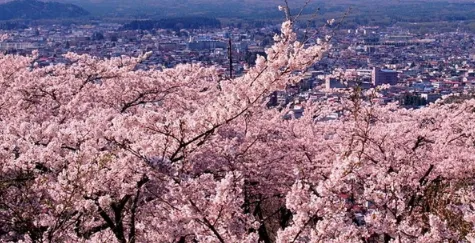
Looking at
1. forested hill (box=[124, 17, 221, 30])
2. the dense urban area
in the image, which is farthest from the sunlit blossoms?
forested hill (box=[124, 17, 221, 30])

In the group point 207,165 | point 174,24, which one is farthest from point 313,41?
point 174,24

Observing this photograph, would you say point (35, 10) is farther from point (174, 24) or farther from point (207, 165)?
point (207, 165)

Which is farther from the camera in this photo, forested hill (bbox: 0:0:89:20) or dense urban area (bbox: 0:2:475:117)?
forested hill (bbox: 0:0:89:20)

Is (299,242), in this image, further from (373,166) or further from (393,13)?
(393,13)

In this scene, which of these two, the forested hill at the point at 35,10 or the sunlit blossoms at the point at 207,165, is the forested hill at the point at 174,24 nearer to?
the forested hill at the point at 35,10

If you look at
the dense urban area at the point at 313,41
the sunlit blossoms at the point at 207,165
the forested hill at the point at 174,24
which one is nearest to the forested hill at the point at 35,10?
the dense urban area at the point at 313,41

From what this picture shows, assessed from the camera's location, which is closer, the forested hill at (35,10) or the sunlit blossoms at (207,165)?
the sunlit blossoms at (207,165)

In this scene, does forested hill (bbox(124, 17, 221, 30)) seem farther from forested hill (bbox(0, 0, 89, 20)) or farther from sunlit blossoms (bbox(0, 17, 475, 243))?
sunlit blossoms (bbox(0, 17, 475, 243))
